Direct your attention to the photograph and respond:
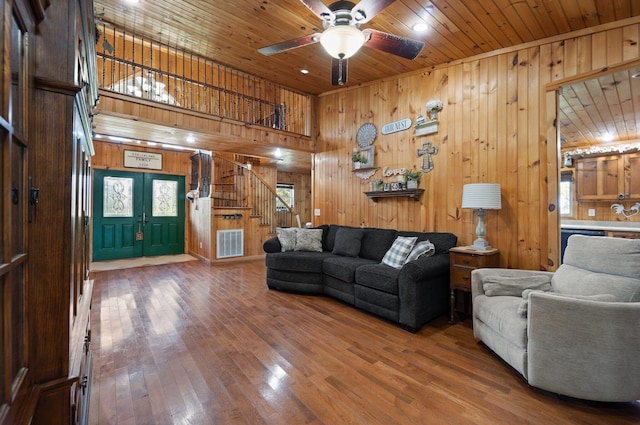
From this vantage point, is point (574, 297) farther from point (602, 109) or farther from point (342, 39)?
point (602, 109)

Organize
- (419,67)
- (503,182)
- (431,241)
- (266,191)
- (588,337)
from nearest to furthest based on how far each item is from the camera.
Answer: (588,337) → (503,182) → (431,241) → (419,67) → (266,191)

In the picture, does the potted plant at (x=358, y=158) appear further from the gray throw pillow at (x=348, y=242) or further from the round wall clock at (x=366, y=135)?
the gray throw pillow at (x=348, y=242)

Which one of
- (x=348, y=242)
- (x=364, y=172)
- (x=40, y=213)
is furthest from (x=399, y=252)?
(x=40, y=213)

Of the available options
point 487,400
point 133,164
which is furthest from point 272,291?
point 133,164

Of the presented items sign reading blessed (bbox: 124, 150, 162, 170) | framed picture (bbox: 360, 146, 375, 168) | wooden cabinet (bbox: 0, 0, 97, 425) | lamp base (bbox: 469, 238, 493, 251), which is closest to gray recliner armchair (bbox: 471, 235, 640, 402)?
lamp base (bbox: 469, 238, 493, 251)

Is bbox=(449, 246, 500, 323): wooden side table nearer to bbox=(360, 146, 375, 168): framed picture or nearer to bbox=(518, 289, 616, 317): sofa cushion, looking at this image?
bbox=(518, 289, 616, 317): sofa cushion

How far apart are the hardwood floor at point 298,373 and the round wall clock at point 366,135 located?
8.28 feet

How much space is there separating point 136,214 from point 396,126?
6.02 meters

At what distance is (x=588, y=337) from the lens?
173cm

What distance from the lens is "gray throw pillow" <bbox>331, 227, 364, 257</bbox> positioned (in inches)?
161

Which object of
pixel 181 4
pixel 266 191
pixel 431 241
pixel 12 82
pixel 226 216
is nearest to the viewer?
pixel 12 82

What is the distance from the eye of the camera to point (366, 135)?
4609 millimetres

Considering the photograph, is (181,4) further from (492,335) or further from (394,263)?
(492,335)

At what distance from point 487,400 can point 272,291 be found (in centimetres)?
285
